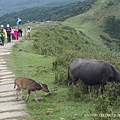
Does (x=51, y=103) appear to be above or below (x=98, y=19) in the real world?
above

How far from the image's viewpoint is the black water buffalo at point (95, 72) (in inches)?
448

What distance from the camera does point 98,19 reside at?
96.6 m

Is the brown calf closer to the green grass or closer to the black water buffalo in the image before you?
the green grass

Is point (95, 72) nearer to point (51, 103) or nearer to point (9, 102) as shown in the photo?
point (51, 103)

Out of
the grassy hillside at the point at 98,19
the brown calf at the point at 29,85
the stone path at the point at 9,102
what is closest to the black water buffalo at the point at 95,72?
the brown calf at the point at 29,85

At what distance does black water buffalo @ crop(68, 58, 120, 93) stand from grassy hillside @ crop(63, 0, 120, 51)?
66928mm

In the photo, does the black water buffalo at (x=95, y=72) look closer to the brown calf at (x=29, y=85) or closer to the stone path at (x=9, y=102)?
the brown calf at (x=29, y=85)

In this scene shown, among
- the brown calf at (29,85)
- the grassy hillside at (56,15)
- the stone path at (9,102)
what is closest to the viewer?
the stone path at (9,102)

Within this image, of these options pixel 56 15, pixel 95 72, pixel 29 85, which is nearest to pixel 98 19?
pixel 56 15

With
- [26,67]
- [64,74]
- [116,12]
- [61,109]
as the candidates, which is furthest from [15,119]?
[116,12]

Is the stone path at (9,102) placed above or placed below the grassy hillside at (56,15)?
above

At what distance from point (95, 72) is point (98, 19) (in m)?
86.5

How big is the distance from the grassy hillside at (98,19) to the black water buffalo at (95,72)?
6693 cm

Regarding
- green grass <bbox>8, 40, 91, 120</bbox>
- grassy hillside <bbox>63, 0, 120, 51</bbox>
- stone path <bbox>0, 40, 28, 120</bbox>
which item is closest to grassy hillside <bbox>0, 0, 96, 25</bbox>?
grassy hillside <bbox>63, 0, 120, 51</bbox>
